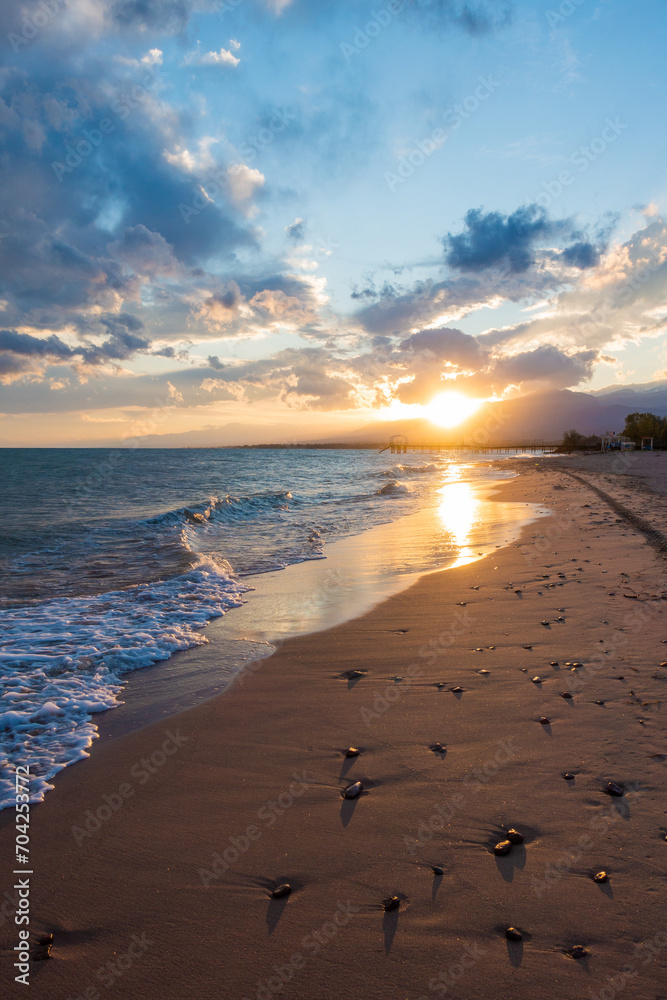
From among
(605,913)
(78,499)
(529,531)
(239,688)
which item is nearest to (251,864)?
(605,913)

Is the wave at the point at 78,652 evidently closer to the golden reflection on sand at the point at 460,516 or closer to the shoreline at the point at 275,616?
the shoreline at the point at 275,616

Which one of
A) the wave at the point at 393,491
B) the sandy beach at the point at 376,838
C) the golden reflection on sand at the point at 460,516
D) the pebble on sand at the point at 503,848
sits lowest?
the sandy beach at the point at 376,838

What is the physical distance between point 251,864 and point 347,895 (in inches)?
25.1

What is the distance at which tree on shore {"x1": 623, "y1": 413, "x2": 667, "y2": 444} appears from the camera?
307 ft

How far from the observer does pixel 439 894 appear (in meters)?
2.56

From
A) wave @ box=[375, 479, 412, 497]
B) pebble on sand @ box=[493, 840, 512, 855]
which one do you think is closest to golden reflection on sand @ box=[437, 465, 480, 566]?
wave @ box=[375, 479, 412, 497]

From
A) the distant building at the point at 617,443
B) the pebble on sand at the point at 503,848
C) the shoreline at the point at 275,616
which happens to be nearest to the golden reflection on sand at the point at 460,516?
the shoreline at the point at 275,616

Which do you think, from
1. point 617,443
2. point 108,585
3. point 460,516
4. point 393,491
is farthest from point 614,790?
point 617,443

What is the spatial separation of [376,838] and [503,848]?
77 cm

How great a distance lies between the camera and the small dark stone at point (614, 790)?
320 centimetres

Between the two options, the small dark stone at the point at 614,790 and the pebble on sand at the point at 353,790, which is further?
the pebble on sand at the point at 353,790

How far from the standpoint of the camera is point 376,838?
9.82 ft

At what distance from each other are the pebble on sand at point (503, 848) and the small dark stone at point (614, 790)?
896 mm

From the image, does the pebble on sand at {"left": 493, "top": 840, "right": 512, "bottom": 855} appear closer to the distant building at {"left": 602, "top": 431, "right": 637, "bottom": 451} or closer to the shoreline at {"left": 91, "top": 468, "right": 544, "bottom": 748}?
the shoreline at {"left": 91, "top": 468, "right": 544, "bottom": 748}
